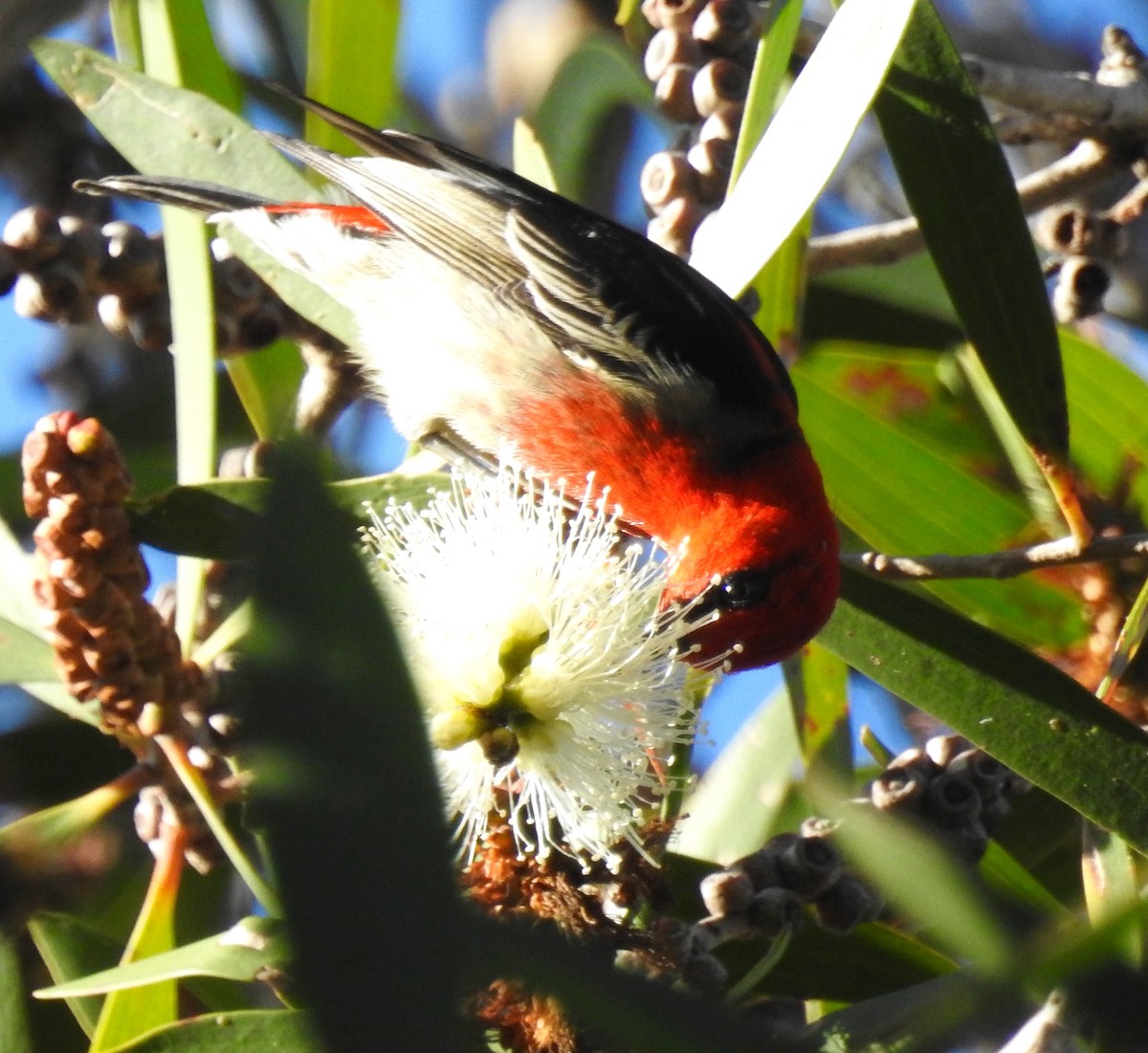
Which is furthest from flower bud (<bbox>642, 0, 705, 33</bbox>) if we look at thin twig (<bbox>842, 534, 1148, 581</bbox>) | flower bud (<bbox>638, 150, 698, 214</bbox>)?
thin twig (<bbox>842, 534, 1148, 581</bbox>)

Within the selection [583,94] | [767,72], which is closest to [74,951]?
[767,72]

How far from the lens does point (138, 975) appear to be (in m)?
1.57

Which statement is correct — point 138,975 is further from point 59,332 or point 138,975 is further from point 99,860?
point 59,332

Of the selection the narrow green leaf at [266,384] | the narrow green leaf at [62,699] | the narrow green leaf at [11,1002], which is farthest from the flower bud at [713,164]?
the narrow green leaf at [11,1002]

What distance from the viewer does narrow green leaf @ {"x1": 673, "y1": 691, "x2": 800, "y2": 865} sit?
101 inches

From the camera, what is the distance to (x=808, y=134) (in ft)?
6.48

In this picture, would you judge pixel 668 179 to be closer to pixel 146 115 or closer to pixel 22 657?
pixel 146 115

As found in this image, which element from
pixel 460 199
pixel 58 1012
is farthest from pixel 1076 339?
pixel 58 1012

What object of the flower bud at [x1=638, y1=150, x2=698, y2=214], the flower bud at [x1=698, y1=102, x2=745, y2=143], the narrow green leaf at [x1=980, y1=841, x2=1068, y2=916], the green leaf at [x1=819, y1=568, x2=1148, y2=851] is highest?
the flower bud at [x1=698, y1=102, x2=745, y2=143]

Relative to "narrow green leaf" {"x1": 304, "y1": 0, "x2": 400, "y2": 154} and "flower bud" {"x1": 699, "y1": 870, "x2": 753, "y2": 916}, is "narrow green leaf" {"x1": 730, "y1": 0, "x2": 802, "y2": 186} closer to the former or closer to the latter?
"narrow green leaf" {"x1": 304, "y1": 0, "x2": 400, "y2": 154}

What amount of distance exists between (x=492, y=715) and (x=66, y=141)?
2.60 metres

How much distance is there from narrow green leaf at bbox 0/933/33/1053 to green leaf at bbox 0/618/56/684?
34 cm

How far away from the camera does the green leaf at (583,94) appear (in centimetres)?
325

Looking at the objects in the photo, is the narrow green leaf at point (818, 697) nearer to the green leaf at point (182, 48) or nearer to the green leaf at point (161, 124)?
the green leaf at point (161, 124)
